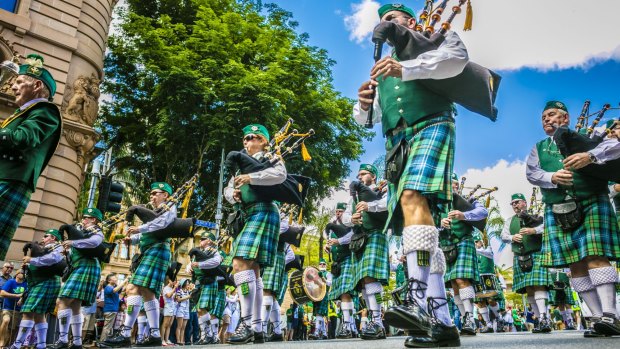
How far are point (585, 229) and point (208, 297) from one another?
772 centimetres

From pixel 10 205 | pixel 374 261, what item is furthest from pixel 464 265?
pixel 10 205

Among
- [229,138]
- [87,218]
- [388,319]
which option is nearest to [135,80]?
[229,138]

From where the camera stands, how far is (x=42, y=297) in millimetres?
7621

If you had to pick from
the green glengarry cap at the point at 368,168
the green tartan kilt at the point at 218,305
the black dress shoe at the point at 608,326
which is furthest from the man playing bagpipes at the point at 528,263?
the green tartan kilt at the point at 218,305

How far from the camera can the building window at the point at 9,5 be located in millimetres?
13252

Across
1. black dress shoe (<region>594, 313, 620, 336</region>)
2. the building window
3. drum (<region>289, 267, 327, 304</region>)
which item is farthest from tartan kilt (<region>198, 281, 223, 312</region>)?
the building window

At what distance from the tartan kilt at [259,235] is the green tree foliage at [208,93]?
10696mm

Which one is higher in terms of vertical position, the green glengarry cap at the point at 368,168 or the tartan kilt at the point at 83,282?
the green glengarry cap at the point at 368,168

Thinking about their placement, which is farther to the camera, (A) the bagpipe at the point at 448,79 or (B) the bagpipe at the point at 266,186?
(B) the bagpipe at the point at 266,186

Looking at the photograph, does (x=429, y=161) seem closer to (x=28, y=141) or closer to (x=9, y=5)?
(x=28, y=141)

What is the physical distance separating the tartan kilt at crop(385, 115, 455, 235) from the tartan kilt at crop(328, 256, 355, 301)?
5.27 meters

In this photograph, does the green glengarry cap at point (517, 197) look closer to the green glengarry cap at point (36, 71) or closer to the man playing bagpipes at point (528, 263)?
the man playing bagpipes at point (528, 263)

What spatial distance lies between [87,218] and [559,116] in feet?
24.3

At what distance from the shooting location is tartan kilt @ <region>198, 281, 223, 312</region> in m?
10.1
